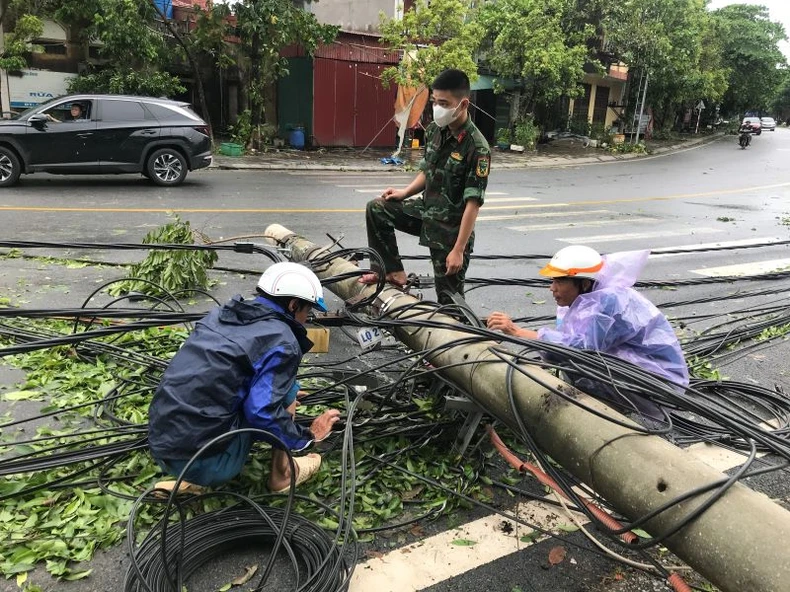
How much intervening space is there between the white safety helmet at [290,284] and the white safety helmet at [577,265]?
3.76 feet

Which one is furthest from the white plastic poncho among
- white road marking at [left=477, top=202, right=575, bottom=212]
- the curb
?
the curb

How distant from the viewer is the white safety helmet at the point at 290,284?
2.93 metres

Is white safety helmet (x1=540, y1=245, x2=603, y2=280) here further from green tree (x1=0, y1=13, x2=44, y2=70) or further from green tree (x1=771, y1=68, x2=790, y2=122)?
green tree (x1=771, y1=68, x2=790, y2=122)

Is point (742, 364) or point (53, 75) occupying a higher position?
point (53, 75)

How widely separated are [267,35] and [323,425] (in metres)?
16.7

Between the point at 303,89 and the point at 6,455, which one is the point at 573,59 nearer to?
the point at 303,89

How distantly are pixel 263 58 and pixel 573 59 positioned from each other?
39.4 ft

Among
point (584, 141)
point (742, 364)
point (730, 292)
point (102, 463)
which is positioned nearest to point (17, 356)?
point (102, 463)

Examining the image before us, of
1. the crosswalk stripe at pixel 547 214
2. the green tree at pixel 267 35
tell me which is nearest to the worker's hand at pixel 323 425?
the crosswalk stripe at pixel 547 214

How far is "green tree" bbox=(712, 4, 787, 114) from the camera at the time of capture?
152ft

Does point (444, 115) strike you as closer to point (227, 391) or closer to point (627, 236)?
point (227, 391)

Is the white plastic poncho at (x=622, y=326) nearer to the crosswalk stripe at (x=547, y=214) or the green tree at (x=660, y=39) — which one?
the crosswalk stripe at (x=547, y=214)

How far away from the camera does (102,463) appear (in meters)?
3.08

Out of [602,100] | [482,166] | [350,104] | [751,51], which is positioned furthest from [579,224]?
[751,51]
